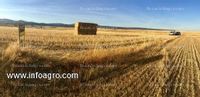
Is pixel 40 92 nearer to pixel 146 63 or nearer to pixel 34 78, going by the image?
pixel 34 78

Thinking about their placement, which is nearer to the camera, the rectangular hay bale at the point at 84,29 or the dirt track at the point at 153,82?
the dirt track at the point at 153,82

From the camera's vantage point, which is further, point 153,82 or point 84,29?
point 84,29

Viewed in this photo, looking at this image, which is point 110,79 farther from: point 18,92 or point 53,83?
point 18,92

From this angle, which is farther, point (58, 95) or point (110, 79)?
point (110, 79)

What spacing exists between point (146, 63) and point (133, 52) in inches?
82.3

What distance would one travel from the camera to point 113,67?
9.14 metres

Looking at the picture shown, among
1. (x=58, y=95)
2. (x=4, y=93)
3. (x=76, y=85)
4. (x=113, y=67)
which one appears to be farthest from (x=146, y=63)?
(x=4, y=93)

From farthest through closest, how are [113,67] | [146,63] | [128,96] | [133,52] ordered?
[133,52] → [146,63] → [113,67] → [128,96]

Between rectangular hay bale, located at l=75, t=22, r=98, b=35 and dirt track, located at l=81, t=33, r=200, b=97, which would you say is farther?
rectangular hay bale, located at l=75, t=22, r=98, b=35

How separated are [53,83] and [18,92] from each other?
3.17 ft

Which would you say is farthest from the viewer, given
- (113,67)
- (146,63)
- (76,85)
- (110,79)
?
(146,63)

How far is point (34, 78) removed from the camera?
7.65 metres

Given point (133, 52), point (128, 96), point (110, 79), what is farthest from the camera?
point (133, 52)

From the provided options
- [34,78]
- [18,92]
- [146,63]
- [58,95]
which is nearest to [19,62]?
[34,78]
